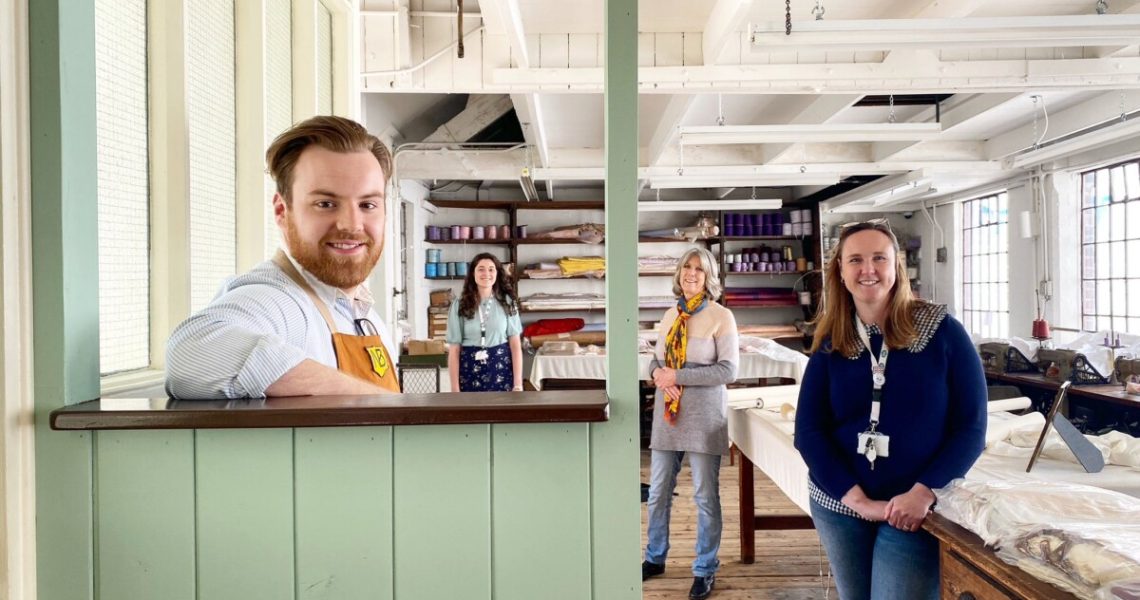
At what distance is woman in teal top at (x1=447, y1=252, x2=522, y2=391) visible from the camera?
464 centimetres

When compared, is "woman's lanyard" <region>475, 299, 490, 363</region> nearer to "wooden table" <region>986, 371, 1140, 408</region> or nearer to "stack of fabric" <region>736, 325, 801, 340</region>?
"wooden table" <region>986, 371, 1140, 408</region>

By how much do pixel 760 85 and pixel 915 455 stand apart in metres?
2.59

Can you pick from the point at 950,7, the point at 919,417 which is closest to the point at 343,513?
the point at 919,417

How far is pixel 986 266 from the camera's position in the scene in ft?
26.1

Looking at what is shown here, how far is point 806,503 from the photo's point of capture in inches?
102

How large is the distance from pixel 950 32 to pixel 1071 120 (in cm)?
372

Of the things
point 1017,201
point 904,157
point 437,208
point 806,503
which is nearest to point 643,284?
point 437,208

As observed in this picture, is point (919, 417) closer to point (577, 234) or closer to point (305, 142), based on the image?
point (305, 142)

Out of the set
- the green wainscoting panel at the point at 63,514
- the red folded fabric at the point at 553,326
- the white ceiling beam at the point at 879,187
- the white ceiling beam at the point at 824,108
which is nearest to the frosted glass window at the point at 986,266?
the white ceiling beam at the point at 879,187

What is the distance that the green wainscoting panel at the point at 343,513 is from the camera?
1172 millimetres

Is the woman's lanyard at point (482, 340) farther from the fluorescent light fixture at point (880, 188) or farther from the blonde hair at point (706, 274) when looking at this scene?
the fluorescent light fixture at point (880, 188)

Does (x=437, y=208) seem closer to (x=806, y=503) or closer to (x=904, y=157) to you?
(x=904, y=157)

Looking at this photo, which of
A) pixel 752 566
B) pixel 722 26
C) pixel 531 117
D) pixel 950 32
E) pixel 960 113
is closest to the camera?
pixel 950 32

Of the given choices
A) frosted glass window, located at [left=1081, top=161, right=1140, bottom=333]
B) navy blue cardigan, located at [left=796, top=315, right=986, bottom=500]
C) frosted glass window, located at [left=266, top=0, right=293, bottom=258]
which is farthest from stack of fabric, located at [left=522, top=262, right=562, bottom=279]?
navy blue cardigan, located at [left=796, top=315, right=986, bottom=500]
